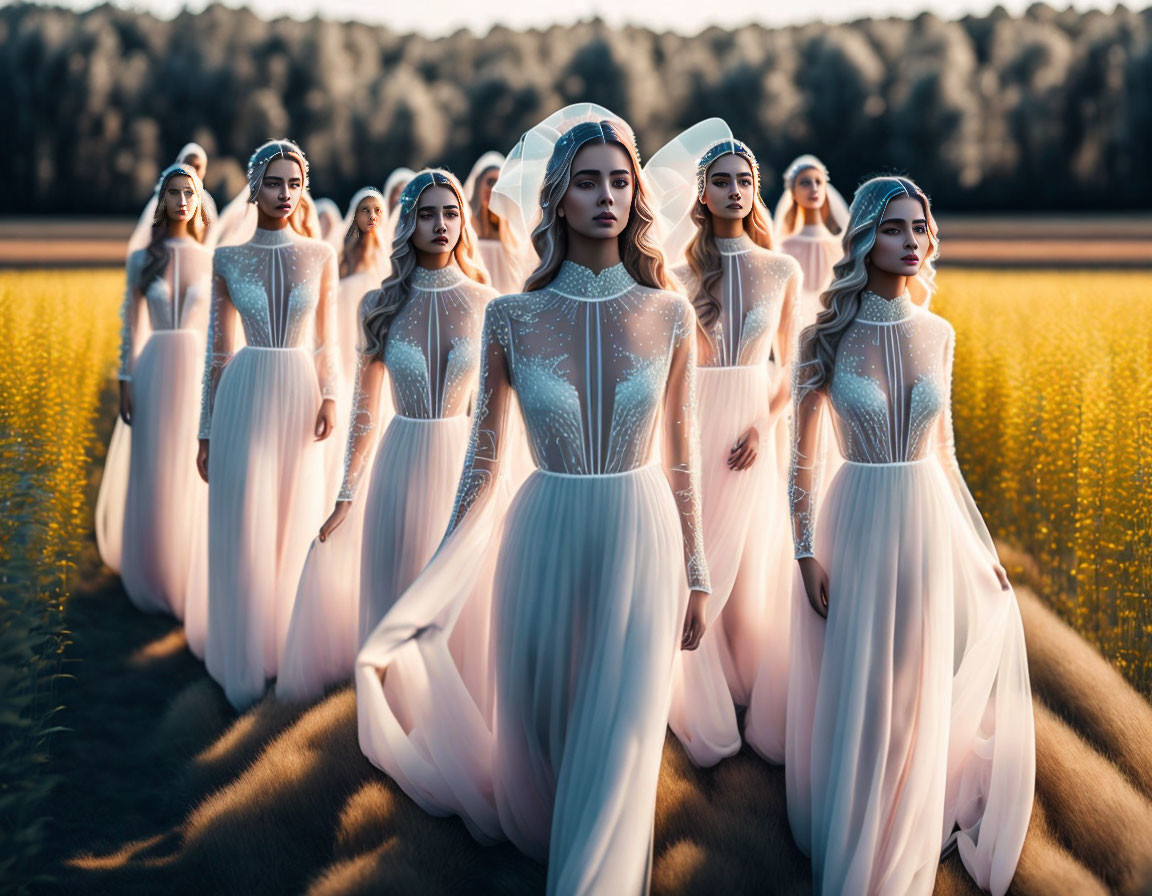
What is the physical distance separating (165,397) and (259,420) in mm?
2092

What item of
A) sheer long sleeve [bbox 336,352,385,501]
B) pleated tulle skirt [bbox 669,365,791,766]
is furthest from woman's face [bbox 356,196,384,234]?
pleated tulle skirt [bbox 669,365,791,766]

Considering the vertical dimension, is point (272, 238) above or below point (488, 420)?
above

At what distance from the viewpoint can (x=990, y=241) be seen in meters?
44.1

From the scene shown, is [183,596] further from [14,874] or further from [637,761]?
[637,761]

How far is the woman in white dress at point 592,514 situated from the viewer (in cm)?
440

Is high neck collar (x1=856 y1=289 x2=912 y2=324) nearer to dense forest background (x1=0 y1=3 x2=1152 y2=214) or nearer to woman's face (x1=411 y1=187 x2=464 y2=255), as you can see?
woman's face (x1=411 y1=187 x2=464 y2=255)

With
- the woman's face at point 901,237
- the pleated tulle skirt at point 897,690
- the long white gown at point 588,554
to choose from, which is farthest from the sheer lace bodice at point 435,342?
the woman's face at point 901,237

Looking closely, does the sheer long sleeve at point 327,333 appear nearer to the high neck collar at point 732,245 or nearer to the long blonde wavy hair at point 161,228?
the long blonde wavy hair at point 161,228

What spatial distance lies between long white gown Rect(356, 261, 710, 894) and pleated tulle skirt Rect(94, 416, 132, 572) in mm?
6252

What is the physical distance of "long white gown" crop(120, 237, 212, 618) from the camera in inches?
372

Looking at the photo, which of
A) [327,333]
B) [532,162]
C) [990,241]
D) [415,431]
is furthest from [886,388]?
[990,241]

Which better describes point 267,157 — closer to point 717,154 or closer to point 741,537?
point 717,154

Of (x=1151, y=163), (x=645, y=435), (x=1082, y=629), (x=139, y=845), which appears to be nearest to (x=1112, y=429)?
(x=1082, y=629)

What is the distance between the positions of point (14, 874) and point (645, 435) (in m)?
3.45
